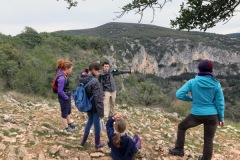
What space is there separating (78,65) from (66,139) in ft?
115

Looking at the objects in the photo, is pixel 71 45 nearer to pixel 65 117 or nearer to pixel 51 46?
pixel 51 46

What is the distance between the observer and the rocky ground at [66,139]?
5160mm

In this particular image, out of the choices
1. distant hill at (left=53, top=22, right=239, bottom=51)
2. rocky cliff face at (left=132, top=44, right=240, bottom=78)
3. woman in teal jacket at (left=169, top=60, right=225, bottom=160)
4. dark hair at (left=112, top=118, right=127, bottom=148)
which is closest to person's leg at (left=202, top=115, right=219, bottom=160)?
woman in teal jacket at (left=169, top=60, right=225, bottom=160)

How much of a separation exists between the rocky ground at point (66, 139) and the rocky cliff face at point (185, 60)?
9765cm

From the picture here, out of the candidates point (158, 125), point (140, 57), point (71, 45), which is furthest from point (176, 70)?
point (158, 125)

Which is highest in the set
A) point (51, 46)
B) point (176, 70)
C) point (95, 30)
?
point (95, 30)

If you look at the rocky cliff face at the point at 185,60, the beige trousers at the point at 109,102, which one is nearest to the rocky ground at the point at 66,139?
the beige trousers at the point at 109,102

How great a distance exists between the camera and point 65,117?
20.4ft

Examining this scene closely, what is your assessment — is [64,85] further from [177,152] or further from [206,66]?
[206,66]

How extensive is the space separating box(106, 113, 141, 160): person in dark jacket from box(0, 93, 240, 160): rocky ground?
1.48 metres

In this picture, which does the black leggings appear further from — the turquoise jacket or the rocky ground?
the rocky ground

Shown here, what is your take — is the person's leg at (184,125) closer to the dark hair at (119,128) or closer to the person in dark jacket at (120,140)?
the person in dark jacket at (120,140)

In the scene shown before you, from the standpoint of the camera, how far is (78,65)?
40.5 m

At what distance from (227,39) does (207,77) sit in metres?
130
